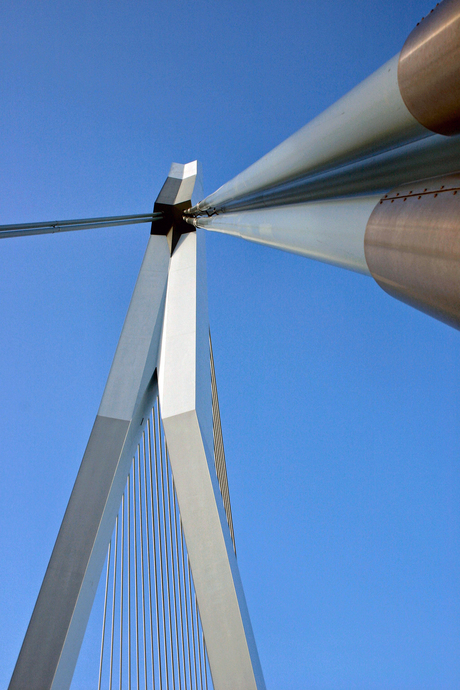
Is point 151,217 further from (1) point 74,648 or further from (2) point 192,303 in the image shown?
(1) point 74,648

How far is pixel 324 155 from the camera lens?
8.10 feet

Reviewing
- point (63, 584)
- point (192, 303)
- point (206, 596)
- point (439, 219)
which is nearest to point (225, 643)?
point (206, 596)

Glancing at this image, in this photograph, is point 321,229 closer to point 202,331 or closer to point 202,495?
point 202,495

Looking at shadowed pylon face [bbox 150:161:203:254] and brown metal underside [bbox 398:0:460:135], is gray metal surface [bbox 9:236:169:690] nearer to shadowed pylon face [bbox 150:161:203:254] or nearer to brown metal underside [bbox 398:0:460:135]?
shadowed pylon face [bbox 150:161:203:254]

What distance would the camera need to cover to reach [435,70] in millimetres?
1425

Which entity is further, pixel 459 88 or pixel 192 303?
pixel 192 303

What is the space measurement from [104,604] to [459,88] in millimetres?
4586

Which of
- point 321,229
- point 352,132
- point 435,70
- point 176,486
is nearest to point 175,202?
point 176,486

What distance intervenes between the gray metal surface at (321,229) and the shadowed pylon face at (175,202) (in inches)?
116

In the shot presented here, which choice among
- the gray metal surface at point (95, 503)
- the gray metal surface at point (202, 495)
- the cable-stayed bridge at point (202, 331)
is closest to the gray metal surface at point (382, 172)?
the cable-stayed bridge at point (202, 331)

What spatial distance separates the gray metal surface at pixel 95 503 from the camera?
4.16 metres

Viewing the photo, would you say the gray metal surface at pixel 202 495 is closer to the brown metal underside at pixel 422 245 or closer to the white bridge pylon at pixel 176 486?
the white bridge pylon at pixel 176 486

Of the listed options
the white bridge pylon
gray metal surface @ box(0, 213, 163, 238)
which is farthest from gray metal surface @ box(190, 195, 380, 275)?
gray metal surface @ box(0, 213, 163, 238)

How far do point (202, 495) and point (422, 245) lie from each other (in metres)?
3.60
